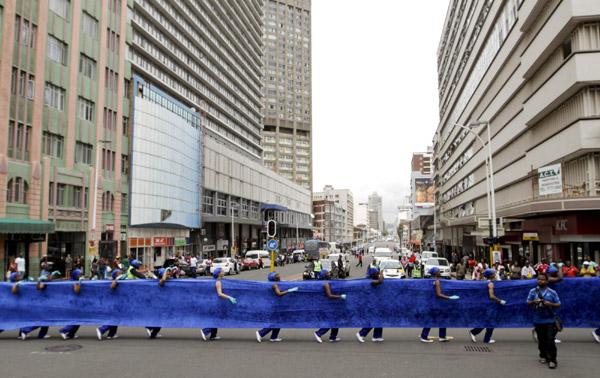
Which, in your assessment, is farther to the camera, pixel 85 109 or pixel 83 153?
pixel 85 109

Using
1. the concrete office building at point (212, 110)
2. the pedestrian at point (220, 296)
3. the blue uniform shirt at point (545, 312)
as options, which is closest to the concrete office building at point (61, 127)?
the concrete office building at point (212, 110)

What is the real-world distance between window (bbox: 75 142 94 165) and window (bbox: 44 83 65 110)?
11.6 ft

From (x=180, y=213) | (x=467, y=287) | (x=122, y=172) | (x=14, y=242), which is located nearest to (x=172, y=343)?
(x=467, y=287)

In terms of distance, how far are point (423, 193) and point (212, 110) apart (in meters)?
62.7

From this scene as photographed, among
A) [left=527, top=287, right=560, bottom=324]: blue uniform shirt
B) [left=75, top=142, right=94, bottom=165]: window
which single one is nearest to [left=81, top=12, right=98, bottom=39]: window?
[left=75, top=142, right=94, bottom=165]: window

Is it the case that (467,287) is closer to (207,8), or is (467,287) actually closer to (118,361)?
(118,361)

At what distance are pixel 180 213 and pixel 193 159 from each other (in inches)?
305

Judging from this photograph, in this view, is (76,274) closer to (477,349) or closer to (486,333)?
(477,349)

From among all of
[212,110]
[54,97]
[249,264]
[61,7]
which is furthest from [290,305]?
[212,110]

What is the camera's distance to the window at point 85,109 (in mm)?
37812

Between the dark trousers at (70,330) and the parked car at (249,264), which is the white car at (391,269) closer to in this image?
Answer: the dark trousers at (70,330)

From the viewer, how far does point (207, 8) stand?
7394 cm

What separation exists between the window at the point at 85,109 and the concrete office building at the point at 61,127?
0.27 feet

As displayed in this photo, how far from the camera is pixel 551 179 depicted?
849 inches
